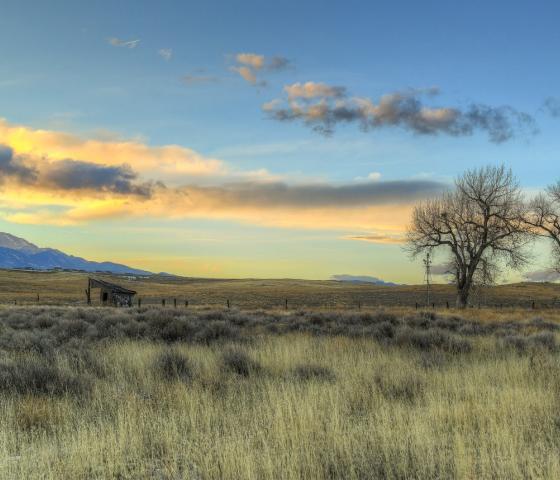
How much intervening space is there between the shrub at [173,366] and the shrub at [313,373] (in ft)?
7.11

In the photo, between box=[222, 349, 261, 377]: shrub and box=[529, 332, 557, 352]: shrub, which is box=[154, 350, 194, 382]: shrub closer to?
box=[222, 349, 261, 377]: shrub

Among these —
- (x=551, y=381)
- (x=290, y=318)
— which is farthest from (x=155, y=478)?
(x=290, y=318)

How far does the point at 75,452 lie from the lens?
5.34 metres

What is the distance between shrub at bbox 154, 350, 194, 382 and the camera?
32.3 feet

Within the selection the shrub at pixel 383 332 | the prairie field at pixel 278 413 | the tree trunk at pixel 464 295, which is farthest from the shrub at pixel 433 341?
the tree trunk at pixel 464 295

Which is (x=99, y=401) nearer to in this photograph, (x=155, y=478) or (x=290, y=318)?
(x=155, y=478)

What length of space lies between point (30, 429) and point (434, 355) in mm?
9278

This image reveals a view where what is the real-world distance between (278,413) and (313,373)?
358 centimetres

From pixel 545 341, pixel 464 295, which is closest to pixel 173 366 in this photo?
pixel 545 341

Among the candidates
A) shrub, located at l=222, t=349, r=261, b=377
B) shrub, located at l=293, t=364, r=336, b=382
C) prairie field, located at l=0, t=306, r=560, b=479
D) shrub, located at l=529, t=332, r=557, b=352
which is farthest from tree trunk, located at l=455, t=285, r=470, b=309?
shrub, located at l=293, t=364, r=336, b=382

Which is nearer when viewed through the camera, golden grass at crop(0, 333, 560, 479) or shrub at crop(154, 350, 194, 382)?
golden grass at crop(0, 333, 560, 479)

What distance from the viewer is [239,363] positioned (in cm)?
1102

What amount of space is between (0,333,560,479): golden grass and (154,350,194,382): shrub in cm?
23

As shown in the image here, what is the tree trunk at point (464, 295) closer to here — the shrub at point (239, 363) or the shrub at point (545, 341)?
the shrub at point (545, 341)
